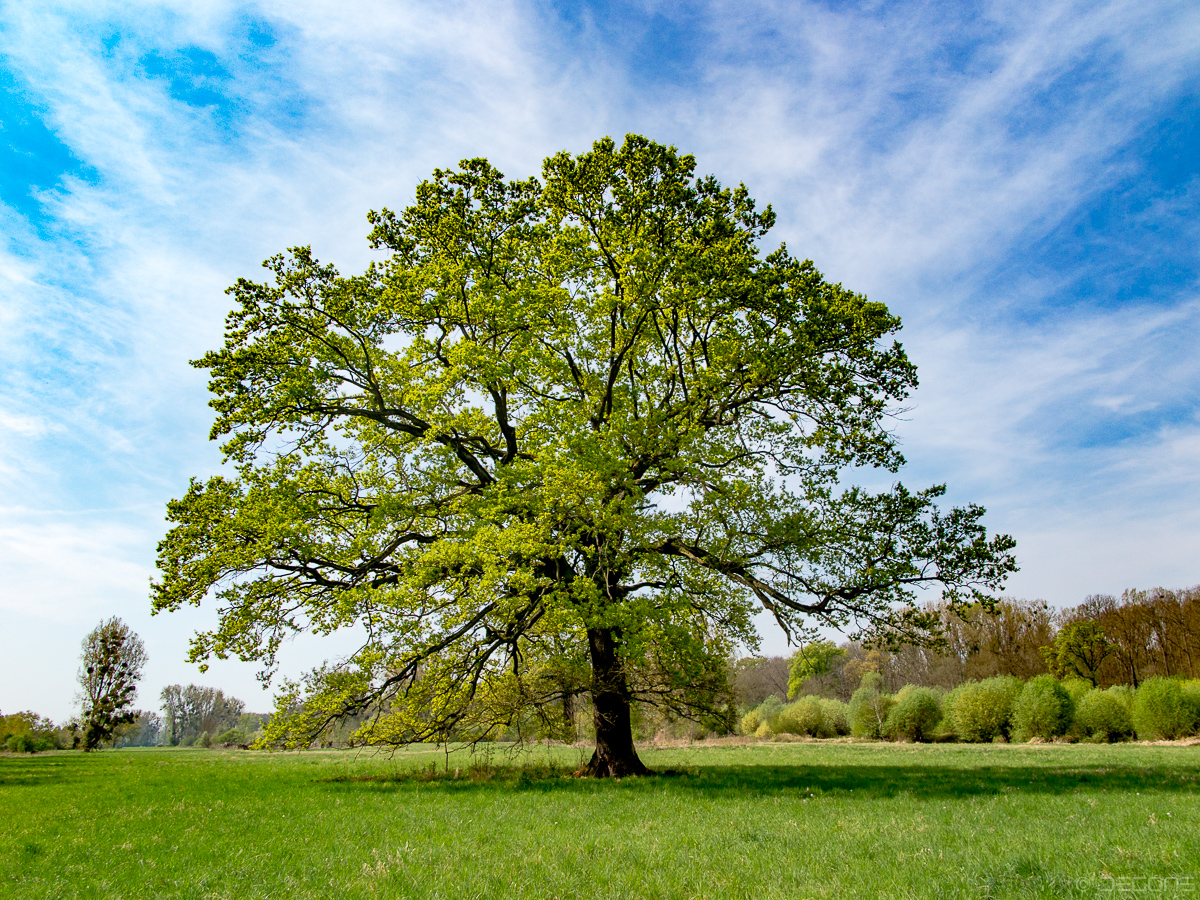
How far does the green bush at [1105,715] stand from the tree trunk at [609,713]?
3271 centimetres

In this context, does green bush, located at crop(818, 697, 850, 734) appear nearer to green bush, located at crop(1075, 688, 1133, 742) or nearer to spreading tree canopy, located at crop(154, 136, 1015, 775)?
green bush, located at crop(1075, 688, 1133, 742)

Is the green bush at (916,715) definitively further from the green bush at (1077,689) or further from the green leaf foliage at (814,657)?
the green leaf foliage at (814,657)

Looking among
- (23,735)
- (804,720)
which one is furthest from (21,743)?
(804,720)

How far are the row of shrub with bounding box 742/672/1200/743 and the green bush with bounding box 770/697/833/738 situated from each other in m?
0.08

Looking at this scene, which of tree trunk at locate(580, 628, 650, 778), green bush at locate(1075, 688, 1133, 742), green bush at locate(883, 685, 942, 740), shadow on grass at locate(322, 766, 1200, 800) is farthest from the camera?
green bush at locate(883, 685, 942, 740)

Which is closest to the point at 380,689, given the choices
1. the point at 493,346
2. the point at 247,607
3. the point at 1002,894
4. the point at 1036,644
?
the point at 247,607

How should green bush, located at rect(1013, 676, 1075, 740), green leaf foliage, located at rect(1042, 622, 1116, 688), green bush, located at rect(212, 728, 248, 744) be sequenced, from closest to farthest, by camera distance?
green bush, located at rect(1013, 676, 1075, 740), green leaf foliage, located at rect(1042, 622, 1116, 688), green bush, located at rect(212, 728, 248, 744)

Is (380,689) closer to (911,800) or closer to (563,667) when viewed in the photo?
(563,667)

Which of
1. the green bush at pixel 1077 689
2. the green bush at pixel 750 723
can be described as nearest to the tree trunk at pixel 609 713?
the green bush at pixel 1077 689

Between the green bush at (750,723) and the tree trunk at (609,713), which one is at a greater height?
the tree trunk at (609,713)

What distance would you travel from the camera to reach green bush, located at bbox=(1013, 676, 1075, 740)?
36938 mm

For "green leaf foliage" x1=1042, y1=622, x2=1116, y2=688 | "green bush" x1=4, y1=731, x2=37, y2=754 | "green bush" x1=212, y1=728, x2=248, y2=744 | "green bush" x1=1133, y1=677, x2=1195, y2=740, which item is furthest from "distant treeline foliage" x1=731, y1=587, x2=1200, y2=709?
"green bush" x1=212, y1=728, x2=248, y2=744

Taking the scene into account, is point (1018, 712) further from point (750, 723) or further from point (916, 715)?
point (750, 723)

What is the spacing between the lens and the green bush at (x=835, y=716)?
167 feet
